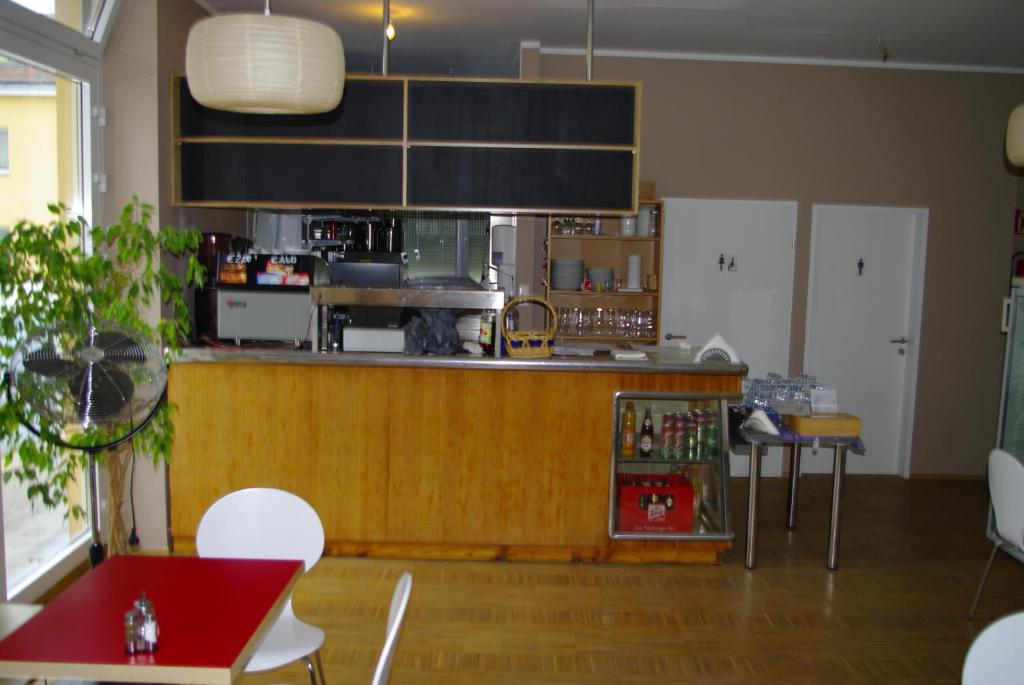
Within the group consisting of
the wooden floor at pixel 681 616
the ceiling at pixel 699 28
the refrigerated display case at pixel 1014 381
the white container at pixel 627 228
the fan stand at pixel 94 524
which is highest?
the ceiling at pixel 699 28

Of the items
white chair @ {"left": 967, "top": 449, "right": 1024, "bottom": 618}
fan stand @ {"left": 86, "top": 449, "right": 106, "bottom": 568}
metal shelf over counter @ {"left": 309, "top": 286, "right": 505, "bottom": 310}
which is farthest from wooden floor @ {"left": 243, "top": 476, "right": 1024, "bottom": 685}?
metal shelf over counter @ {"left": 309, "top": 286, "right": 505, "bottom": 310}

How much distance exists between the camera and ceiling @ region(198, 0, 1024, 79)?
4996 mm

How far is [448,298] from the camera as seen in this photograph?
473 centimetres

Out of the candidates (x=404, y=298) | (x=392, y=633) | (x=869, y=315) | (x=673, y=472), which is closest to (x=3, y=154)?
(x=404, y=298)

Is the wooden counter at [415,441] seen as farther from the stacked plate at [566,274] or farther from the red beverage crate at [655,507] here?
the stacked plate at [566,274]

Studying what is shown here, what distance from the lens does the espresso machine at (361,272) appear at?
4.71 metres

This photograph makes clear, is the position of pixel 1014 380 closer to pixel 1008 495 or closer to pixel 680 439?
pixel 1008 495

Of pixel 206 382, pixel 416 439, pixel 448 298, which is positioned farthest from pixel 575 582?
pixel 206 382

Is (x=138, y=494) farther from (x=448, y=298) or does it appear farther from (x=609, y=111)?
(x=609, y=111)

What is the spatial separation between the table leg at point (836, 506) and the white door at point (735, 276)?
6.21 feet

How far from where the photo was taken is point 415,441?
14.5 feet

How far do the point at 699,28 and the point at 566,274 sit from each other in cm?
188

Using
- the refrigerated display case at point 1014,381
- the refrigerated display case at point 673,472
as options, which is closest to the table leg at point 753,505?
the refrigerated display case at point 673,472

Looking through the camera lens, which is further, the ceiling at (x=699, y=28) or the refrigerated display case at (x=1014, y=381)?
the ceiling at (x=699, y=28)
